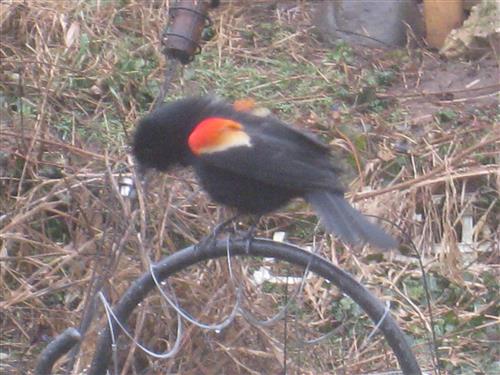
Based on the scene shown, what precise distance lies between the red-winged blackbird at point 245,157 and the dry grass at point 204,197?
519 millimetres

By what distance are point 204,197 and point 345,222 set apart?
59.7 inches

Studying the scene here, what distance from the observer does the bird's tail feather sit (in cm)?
325

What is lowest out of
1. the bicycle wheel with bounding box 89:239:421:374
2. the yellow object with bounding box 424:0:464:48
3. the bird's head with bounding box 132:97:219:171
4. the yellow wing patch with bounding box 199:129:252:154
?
the yellow object with bounding box 424:0:464:48

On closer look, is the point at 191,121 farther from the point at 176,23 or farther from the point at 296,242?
the point at 296,242

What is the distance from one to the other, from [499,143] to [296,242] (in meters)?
1.05

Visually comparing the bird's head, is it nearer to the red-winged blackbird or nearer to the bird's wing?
the red-winged blackbird

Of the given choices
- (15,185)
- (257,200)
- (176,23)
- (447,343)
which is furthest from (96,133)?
(257,200)

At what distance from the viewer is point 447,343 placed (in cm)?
479

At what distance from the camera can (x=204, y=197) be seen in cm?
479

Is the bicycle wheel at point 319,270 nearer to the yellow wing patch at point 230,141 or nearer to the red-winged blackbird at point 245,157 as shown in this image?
the red-winged blackbird at point 245,157

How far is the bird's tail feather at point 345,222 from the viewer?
10.7 feet

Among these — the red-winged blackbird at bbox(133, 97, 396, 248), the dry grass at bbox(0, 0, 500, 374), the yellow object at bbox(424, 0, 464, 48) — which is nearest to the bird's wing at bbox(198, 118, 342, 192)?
the red-winged blackbird at bbox(133, 97, 396, 248)

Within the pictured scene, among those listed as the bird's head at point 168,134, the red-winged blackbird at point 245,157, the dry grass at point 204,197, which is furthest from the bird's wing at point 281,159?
the dry grass at point 204,197

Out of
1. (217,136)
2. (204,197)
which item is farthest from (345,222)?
(204,197)
